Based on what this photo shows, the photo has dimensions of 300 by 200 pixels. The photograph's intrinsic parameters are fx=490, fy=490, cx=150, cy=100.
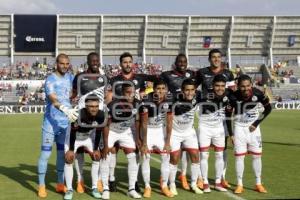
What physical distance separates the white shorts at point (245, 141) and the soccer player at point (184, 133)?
725 millimetres

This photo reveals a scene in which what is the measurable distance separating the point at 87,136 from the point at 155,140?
46.2 inches

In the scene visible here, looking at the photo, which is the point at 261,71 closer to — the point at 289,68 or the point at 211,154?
the point at 289,68

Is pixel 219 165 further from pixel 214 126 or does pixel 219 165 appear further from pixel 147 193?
pixel 147 193

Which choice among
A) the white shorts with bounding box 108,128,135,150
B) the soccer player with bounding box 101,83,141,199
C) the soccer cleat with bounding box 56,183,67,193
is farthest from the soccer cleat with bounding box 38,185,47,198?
the white shorts with bounding box 108,128,135,150

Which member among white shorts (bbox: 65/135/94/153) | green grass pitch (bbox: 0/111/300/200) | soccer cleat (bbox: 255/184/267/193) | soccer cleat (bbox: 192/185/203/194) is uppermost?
white shorts (bbox: 65/135/94/153)

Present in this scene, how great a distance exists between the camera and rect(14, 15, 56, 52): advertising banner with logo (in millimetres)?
48844

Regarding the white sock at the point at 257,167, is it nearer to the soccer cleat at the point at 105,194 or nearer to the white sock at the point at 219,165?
the white sock at the point at 219,165

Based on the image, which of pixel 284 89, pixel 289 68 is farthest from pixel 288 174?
pixel 289 68

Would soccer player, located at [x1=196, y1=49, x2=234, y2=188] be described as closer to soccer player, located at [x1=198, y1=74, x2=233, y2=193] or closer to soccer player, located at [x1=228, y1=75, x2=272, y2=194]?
soccer player, located at [x1=198, y1=74, x2=233, y2=193]

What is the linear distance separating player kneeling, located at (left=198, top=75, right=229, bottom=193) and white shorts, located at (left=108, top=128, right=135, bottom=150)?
127 cm

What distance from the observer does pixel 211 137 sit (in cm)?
866

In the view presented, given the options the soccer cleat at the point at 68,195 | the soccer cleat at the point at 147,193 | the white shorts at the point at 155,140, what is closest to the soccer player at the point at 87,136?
the soccer cleat at the point at 68,195

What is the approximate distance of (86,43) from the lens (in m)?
52.5

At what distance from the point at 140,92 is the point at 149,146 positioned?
3.25ft
